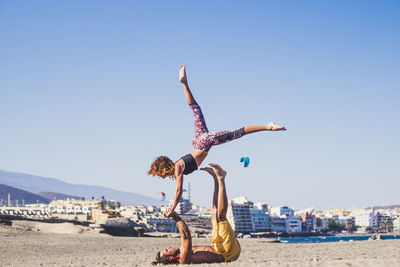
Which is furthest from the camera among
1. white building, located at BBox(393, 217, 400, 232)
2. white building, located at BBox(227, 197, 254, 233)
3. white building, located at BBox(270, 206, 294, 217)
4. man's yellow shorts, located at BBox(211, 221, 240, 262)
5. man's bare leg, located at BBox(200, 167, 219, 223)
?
white building, located at BBox(270, 206, 294, 217)

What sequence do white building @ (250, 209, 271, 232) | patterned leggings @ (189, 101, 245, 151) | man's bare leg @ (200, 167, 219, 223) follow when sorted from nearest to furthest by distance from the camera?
patterned leggings @ (189, 101, 245, 151) < man's bare leg @ (200, 167, 219, 223) < white building @ (250, 209, 271, 232)

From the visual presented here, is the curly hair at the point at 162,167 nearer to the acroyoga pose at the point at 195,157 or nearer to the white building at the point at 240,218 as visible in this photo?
→ the acroyoga pose at the point at 195,157

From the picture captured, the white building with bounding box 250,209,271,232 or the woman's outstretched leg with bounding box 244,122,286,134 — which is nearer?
the woman's outstretched leg with bounding box 244,122,286,134

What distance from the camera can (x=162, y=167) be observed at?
30.1 feet

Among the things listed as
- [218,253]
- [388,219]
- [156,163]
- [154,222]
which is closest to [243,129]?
[156,163]

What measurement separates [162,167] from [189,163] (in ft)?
1.57

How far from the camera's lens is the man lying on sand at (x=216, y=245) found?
9.23 m

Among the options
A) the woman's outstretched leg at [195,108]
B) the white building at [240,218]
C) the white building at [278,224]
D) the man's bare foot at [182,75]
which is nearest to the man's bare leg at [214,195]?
the woman's outstretched leg at [195,108]

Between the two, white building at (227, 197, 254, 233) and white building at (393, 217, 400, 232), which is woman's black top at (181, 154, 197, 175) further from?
white building at (393, 217, 400, 232)

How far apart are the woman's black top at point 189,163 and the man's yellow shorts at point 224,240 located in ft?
3.74

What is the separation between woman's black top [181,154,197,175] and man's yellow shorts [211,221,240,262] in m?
1.14

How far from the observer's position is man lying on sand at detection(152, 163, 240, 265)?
30.3 feet

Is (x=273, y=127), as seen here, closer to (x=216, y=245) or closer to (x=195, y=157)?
(x=195, y=157)

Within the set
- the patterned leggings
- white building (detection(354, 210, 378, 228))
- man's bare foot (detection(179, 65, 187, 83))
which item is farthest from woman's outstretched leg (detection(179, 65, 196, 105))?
white building (detection(354, 210, 378, 228))
